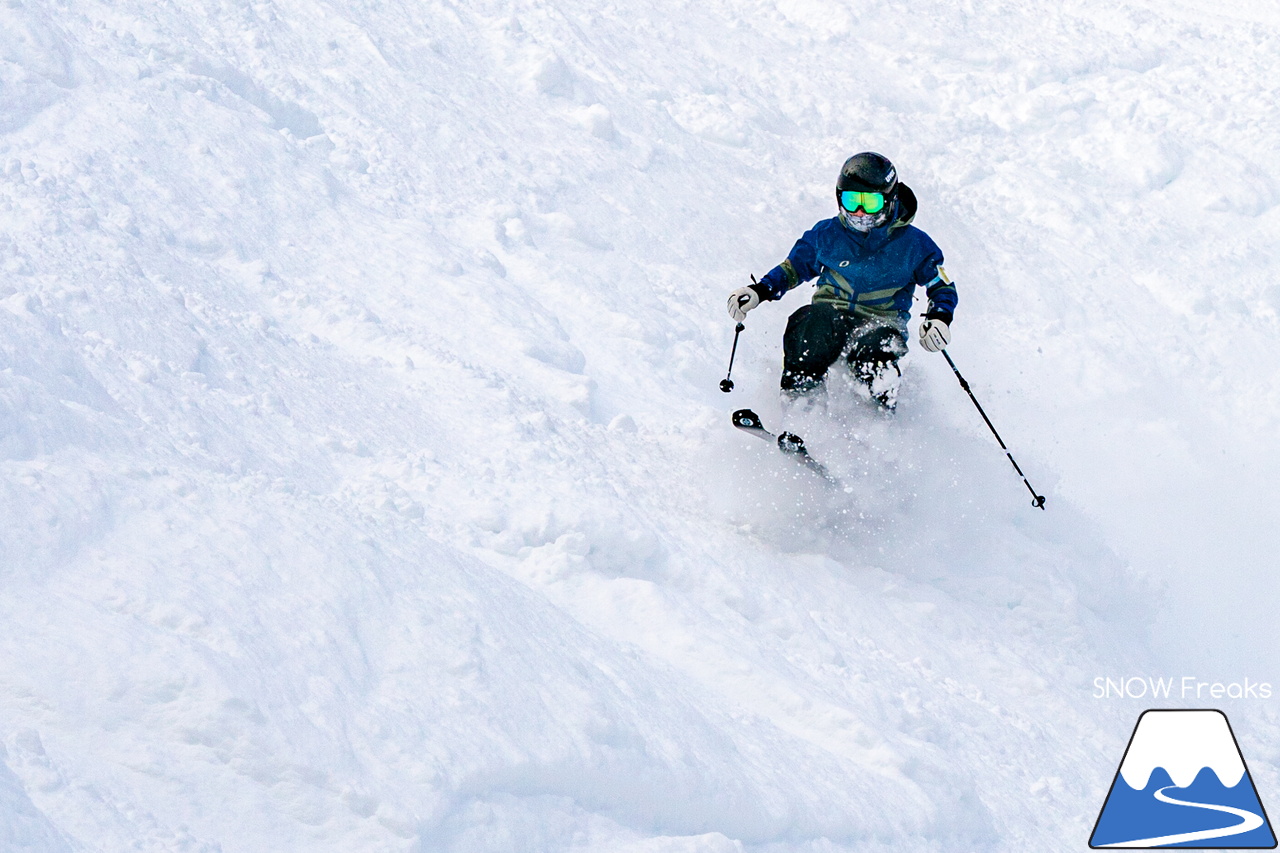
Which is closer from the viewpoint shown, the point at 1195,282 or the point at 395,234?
the point at 395,234

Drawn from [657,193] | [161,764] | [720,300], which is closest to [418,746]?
[161,764]

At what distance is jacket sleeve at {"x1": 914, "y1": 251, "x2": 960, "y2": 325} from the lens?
595 centimetres

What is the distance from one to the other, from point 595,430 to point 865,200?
5.95 feet

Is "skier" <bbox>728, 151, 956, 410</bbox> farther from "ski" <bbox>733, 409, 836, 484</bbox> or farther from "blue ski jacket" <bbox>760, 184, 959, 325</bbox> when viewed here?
"ski" <bbox>733, 409, 836, 484</bbox>

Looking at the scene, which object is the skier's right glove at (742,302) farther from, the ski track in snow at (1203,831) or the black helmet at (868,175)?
the ski track in snow at (1203,831)

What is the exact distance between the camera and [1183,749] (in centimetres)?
514

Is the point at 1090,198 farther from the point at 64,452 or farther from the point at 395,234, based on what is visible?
the point at 64,452

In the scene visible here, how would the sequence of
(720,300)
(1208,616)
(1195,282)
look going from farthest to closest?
(1195,282) → (720,300) → (1208,616)

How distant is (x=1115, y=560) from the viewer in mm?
6570

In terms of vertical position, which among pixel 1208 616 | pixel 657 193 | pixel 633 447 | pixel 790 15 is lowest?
pixel 633 447

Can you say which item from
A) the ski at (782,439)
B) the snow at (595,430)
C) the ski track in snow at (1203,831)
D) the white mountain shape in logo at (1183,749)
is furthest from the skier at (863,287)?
the ski track in snow at (1203,831)

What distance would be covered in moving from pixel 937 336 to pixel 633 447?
1.64 meters

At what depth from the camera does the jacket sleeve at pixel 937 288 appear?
234 inches

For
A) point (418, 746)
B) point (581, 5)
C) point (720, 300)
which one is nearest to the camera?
point (418, 746)
